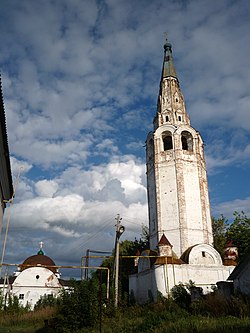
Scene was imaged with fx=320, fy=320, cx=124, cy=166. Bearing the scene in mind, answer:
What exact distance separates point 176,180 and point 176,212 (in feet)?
9.29

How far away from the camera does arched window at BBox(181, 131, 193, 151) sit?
3046cm

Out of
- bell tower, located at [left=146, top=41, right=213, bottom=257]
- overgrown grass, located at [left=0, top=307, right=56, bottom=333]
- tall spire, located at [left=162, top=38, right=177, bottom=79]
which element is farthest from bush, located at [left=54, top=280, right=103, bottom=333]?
tall spire, located at [left=162, top=38, right=177, bottom=79]

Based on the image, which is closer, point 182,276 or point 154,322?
point 154,322

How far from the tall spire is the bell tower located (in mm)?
2517

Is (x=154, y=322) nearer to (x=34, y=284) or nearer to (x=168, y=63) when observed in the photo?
(x=34, y=284)

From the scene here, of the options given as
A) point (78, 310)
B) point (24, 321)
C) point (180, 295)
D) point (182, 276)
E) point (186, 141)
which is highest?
point (186, 141)

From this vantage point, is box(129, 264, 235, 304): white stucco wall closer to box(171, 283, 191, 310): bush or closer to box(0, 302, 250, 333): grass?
box(171, 283, 191, 310): bush

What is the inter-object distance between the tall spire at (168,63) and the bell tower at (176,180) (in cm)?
252

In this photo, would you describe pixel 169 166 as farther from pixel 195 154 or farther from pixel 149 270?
pixel 149 270

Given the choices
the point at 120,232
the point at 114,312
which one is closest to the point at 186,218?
the point at 120,232

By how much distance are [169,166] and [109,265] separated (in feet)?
56.7

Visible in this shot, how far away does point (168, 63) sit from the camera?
3562 centimetres

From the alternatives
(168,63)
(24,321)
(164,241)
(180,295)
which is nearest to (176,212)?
(164,241)

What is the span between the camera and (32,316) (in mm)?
20844
